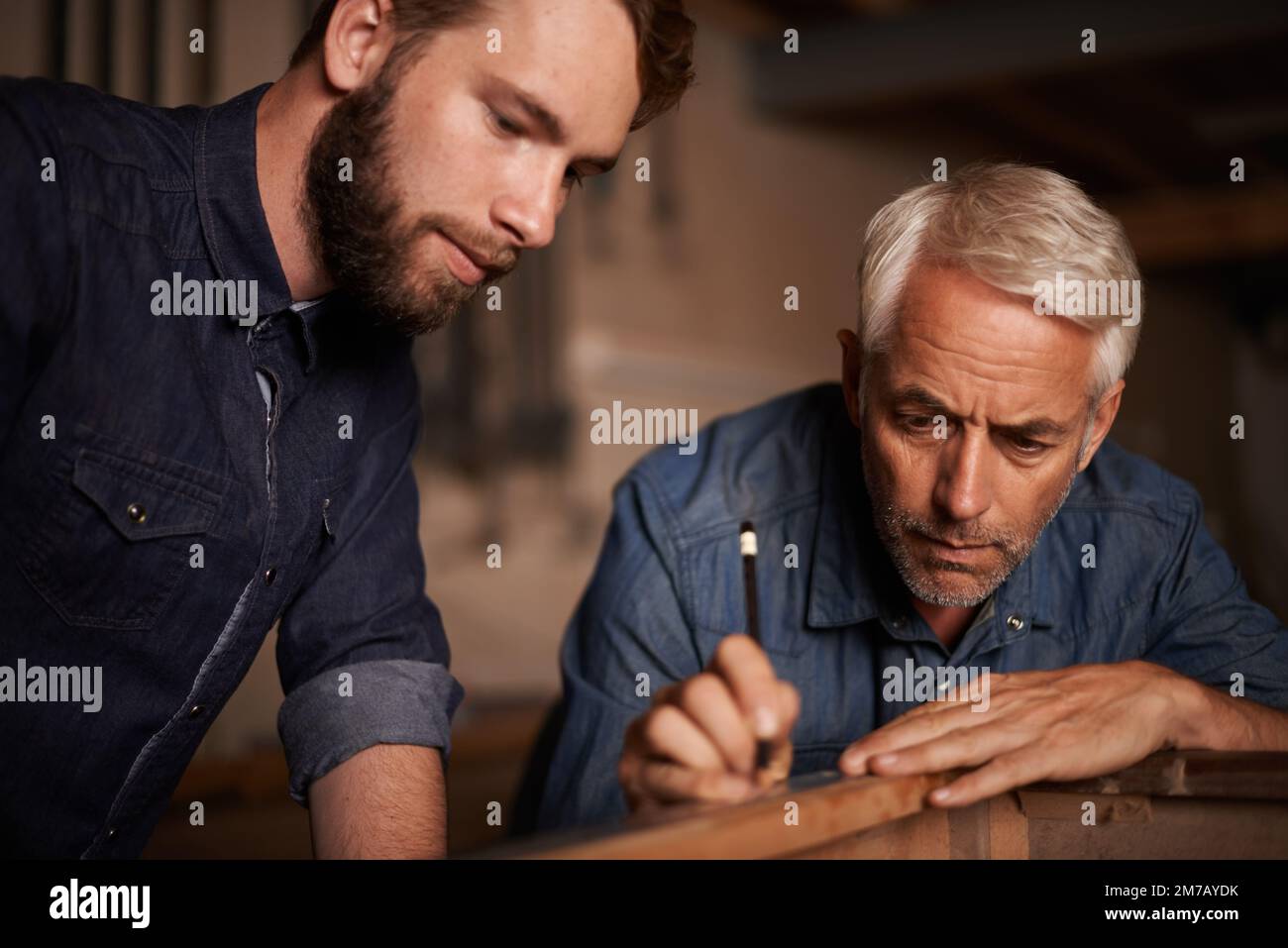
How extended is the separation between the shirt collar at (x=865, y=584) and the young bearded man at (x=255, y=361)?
1.95 ft

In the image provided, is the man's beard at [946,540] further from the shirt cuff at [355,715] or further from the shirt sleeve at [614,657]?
the shirt cuff at [355,715]

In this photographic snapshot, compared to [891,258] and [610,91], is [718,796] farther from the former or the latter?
[891,258]

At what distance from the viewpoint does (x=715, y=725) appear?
41.7 inches

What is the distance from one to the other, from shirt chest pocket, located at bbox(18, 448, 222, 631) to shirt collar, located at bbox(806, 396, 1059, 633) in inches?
34.6

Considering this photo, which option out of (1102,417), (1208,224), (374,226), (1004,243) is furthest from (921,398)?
(1208,224)

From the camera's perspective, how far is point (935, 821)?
120 cm

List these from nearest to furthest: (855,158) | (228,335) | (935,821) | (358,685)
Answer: (935,821) < (228,335) < (358,685) < (855,158)

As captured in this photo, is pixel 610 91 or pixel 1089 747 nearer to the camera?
pixel 1089 747

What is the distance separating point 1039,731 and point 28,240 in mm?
1091

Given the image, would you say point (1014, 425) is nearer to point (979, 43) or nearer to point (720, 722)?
point (720, 722)

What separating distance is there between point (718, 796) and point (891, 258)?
96cm

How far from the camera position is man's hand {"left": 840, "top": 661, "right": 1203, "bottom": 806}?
3.76 feet
